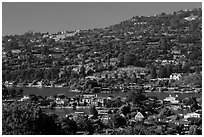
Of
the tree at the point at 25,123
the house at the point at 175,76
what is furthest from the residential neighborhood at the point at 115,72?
the tree at the point at 25,123

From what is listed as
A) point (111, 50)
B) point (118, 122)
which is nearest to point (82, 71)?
point (111, 50)

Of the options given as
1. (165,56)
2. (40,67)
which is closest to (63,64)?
(40,67)

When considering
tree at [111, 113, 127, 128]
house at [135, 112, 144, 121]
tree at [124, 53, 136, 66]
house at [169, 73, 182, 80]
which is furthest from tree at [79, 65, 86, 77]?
tree at [111, 113, 127, 128]

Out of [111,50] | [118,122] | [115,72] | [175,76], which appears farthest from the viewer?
[111,50]

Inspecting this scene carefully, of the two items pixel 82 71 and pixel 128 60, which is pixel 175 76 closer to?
pixel 128 60

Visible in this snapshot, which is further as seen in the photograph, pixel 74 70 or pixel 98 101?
pixel 74 70

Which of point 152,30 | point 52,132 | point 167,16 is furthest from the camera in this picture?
point 167,16

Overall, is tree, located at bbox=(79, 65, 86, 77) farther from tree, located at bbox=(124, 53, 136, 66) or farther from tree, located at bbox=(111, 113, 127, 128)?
tree, located at bbox=(111, 113, 127, 128)

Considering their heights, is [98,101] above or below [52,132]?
below

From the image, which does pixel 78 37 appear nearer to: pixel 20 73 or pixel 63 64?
pixel 63 64
